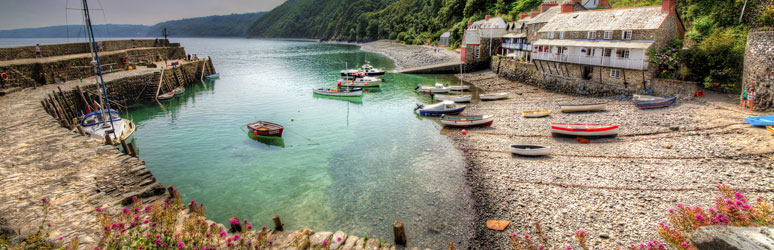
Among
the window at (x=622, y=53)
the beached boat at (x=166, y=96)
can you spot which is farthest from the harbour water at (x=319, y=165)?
the window at (x=622, y=53)

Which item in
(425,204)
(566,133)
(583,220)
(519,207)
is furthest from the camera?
(566,133)

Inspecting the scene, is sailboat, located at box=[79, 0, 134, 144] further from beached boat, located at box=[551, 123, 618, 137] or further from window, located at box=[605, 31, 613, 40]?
window, located at box=[605, 31, 613, 40]

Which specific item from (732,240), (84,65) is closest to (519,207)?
(732,240)

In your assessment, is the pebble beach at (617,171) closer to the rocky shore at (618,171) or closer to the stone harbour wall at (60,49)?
the rocky shore at (618,171)

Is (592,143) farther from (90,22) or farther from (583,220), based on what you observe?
(90,22)

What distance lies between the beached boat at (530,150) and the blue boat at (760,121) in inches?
511

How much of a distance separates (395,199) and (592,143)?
15239 mm

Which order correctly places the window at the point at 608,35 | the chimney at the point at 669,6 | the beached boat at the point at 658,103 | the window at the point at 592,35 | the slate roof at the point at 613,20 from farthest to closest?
the window at the point at 592,35
the window at the point at 608,35
the slate roof at the point at 613,20
the chimney at the point at 669,6
the beached boat at the point at 658,103

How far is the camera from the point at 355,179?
74.2 feet

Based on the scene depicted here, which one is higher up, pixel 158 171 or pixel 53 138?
pixel 53 138

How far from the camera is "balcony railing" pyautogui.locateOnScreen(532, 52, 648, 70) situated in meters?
34.1

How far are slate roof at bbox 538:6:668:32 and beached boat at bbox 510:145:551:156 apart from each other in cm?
2010

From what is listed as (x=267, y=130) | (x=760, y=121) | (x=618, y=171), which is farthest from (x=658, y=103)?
(x=267, y=130)

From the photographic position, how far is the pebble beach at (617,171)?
15734 mm
